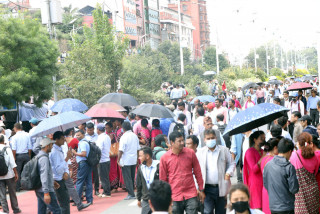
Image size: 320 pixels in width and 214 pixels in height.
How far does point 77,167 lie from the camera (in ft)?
46.6

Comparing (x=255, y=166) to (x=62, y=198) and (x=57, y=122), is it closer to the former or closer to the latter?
(x=62, y=198)

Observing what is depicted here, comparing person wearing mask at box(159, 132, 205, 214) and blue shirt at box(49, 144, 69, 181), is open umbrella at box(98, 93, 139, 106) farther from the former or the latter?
person wearing mask at box(159, 132, 205, 214)

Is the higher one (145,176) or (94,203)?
(145,176)

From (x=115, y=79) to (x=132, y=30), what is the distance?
66849mm

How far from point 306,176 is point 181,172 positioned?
1.90 meters

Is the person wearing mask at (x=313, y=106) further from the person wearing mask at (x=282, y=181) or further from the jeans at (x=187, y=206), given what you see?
the person wearing mask at (x=282, y=181)

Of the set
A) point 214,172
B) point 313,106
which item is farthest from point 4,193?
point 313,106

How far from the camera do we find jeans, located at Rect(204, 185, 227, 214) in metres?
9.28

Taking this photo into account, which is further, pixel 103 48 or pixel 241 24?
pixel 241 24

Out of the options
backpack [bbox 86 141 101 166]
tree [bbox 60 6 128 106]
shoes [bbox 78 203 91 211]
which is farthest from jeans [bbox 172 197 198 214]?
tree [bbox 60 6 128 106]

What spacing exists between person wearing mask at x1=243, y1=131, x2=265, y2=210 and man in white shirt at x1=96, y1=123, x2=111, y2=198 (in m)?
6.12

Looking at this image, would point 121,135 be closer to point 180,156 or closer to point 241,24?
point 180,156

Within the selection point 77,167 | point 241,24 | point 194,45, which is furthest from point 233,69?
point 194,45

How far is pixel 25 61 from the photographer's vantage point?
760 inches
